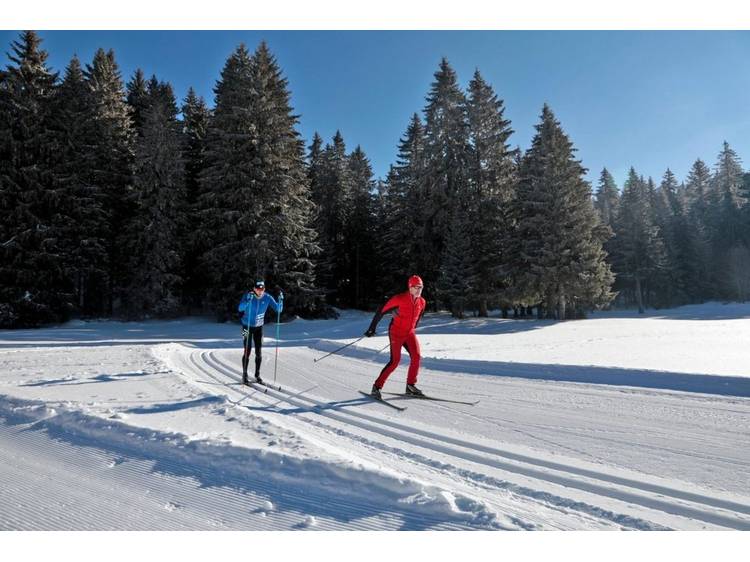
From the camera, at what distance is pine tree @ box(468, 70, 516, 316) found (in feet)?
89.4

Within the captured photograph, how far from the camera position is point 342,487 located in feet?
10.3

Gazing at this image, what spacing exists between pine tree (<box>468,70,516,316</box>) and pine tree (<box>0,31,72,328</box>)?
82.7ft

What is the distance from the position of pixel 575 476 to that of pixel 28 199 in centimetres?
2873

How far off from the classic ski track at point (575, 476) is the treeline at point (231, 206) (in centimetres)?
2058

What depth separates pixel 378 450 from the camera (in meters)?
4.12

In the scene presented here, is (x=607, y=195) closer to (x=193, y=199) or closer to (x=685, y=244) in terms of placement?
(x=685, y=244)

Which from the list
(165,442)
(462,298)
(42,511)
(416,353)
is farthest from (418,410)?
(462,298)

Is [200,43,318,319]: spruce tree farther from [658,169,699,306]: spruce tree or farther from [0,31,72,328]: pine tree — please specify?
[658,169,699,306]: spruce tree

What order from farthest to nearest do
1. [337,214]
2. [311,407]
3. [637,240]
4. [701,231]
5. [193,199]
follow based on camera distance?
[701,231]
[637,240]
[337,214]
[193,199]
[311,407]

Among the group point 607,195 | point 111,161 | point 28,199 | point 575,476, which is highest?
point 607,195

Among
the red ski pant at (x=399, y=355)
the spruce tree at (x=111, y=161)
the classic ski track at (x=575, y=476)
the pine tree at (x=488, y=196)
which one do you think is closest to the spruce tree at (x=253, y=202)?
the spruce tree at (x=111, y=161)

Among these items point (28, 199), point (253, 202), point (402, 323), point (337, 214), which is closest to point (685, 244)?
point (337, 214)

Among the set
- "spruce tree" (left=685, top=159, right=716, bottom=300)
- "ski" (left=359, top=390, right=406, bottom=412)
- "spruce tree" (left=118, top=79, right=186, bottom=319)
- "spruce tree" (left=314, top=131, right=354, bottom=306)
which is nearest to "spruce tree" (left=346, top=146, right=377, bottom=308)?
"spruce tree" (left=314, top=131, right=354, bottom=306)
